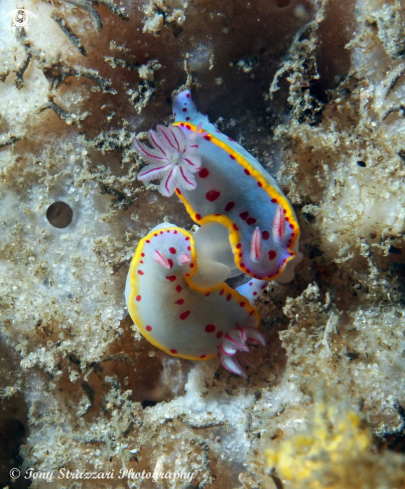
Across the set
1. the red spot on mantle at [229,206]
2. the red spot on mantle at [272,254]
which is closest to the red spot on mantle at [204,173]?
the red spot on mantle at [229,206]

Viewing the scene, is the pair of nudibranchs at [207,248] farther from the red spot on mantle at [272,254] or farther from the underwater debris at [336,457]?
the underwater debris at [336,457]

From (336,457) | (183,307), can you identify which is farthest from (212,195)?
(336,457)

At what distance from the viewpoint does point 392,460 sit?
1.52m

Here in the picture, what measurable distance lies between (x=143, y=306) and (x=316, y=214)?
1521mm

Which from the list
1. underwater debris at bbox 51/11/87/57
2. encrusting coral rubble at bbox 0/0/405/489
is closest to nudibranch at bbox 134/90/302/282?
encrusting coral rubble at bbox 0/0/405/489

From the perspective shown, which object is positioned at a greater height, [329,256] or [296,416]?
[329,256]

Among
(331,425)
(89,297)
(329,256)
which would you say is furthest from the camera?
(89,297)

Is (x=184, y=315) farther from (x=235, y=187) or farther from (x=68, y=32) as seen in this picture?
(x=68, y=32)

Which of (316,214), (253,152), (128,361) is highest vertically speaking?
(253,152)

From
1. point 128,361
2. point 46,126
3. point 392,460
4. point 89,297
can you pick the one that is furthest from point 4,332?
point 392,460

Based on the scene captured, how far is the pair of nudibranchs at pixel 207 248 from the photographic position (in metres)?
2.59

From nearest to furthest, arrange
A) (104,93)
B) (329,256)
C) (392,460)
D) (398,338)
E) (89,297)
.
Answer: (392,460)
(398,338)
(329,256)
(104,93)
(89,297)

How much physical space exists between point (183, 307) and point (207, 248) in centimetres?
52

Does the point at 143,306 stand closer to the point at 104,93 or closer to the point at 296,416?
the point at 296,416
